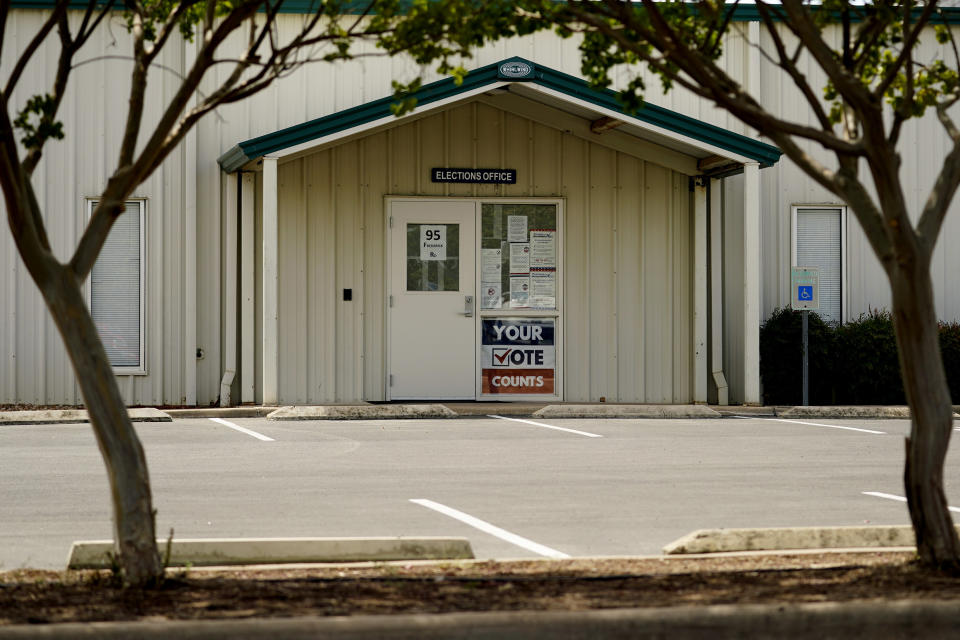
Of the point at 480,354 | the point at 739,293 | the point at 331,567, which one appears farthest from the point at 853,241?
the point at 331,567

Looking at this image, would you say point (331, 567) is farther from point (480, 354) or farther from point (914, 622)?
point (480, 354)

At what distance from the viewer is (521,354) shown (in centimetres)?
1775

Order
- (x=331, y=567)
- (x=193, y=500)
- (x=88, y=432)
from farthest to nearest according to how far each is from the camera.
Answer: (x=88, y=432) < (x=193, y=500) < (x=331, y=567)

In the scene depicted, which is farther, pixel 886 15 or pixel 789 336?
pixel 789 336

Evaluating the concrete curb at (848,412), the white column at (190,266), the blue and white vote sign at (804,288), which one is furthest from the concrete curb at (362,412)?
the blue and white vote sign at (804,288)

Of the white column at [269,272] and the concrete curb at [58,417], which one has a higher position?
the white column at [269,272]

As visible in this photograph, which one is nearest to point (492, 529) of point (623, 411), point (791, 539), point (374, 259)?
point (791, 539)

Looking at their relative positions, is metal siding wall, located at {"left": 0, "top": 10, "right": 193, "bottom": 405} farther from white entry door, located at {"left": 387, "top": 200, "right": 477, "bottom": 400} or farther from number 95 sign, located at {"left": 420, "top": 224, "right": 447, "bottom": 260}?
number 95 sign, located at {"left": 420, "top": 224, "right": 447, "bottom": 260}

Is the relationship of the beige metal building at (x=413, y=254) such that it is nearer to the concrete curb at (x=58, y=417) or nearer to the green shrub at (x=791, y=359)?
the green shrub at (x=791, y=359)

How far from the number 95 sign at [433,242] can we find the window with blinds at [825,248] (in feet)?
17.6

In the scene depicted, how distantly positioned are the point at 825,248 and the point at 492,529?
1205 centimetres

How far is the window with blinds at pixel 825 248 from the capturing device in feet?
61.6

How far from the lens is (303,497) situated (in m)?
9.45

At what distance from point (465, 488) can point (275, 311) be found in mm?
6641
